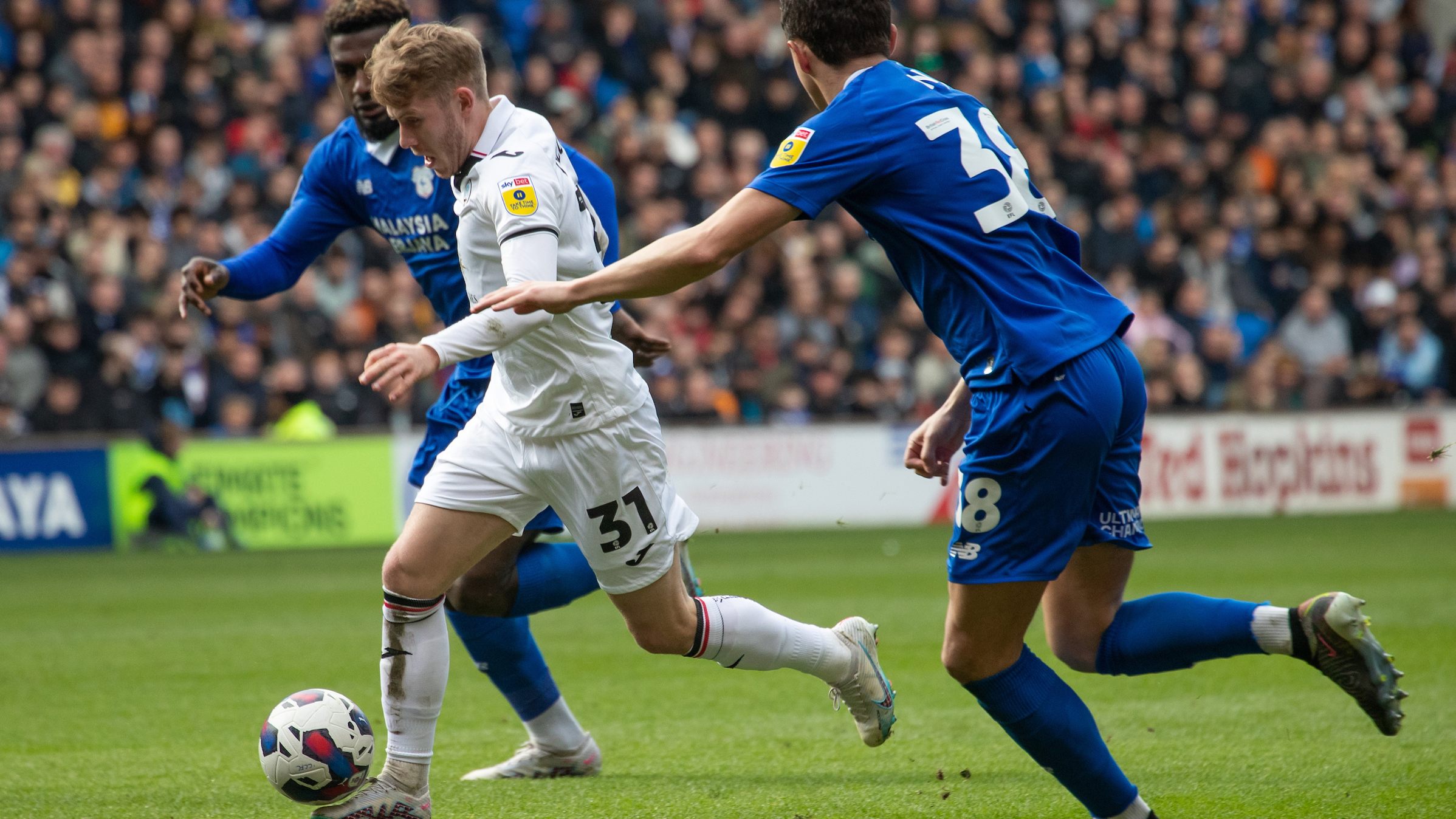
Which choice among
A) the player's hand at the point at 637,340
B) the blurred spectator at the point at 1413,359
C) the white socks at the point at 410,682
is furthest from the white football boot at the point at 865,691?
the blurred spectator at the point at 1413,359

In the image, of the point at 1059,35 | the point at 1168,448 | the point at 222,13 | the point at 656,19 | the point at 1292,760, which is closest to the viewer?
the point at 1292,760

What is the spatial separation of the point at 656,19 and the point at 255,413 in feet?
24.5

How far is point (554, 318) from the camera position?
4188 millimetres

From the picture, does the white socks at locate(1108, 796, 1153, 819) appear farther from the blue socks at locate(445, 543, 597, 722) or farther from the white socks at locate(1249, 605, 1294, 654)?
the blue socks at locate(445, 543, 597, 722)

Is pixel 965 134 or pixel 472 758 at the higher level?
pixel 965 134

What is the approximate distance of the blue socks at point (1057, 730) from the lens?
3.77 m

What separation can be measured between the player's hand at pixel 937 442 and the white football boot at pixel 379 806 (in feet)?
5.43

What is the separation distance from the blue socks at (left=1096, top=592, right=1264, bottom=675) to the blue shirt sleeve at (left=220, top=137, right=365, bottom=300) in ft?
10.2

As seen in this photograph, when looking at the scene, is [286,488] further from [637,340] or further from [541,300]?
[541,300]

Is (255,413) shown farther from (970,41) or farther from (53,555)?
(970,41)

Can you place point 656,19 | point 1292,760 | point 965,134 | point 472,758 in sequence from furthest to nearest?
point 656,19
point 472,758
point 1292,760
point 965,134

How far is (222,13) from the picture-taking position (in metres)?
17.0

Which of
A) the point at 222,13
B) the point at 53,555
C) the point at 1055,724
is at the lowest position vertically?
the point at 53,555

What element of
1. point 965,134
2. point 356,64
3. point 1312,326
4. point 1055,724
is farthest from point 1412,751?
point 1312,326
